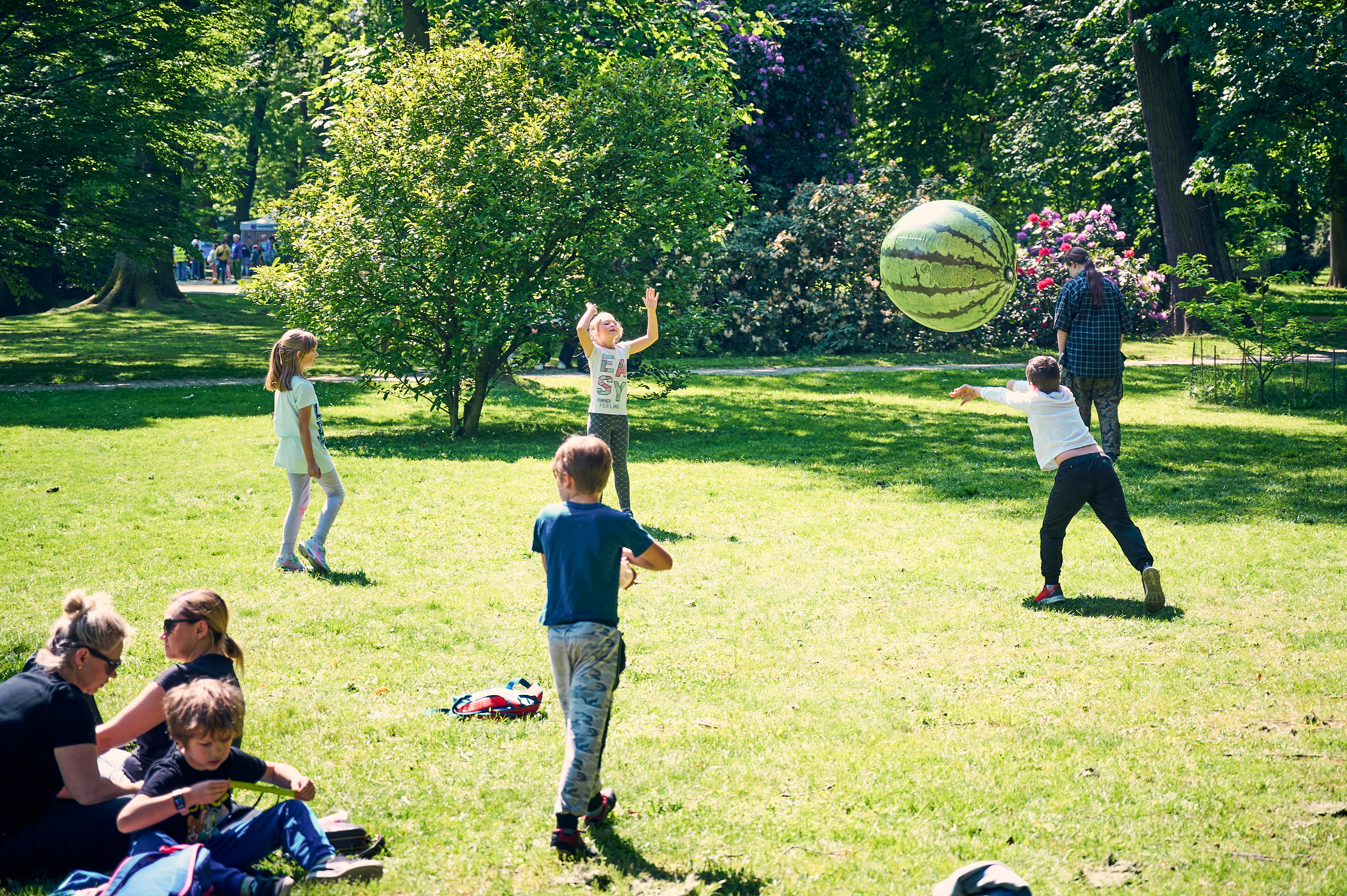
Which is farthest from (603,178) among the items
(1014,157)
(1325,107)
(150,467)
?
(1014,157)

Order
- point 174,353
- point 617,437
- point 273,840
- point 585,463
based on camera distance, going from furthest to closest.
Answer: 1. point 174,353
2. point 617,437
3. point 585,463
4. point 273,840

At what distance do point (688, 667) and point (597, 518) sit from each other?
229 centimetres

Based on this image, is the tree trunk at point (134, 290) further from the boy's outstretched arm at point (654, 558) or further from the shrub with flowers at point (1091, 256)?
the boy's outstretched arm at point (654, 558)

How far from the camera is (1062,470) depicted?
787cm

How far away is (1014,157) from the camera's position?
1241 inches

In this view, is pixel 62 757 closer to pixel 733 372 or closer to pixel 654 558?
pixel 654 558

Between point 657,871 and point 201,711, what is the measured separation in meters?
1.74

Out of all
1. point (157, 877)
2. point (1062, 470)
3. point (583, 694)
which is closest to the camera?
point (157, 877)

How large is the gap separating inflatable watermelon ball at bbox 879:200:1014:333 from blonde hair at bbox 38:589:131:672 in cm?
585

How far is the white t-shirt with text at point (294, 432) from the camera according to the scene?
335 inches

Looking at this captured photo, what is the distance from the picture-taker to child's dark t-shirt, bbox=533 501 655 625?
4.44 m

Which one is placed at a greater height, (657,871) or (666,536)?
(666,536)

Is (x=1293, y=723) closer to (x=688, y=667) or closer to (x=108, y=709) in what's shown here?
(x=688, y=667)

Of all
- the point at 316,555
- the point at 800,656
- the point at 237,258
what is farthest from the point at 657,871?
the point at 237,258
